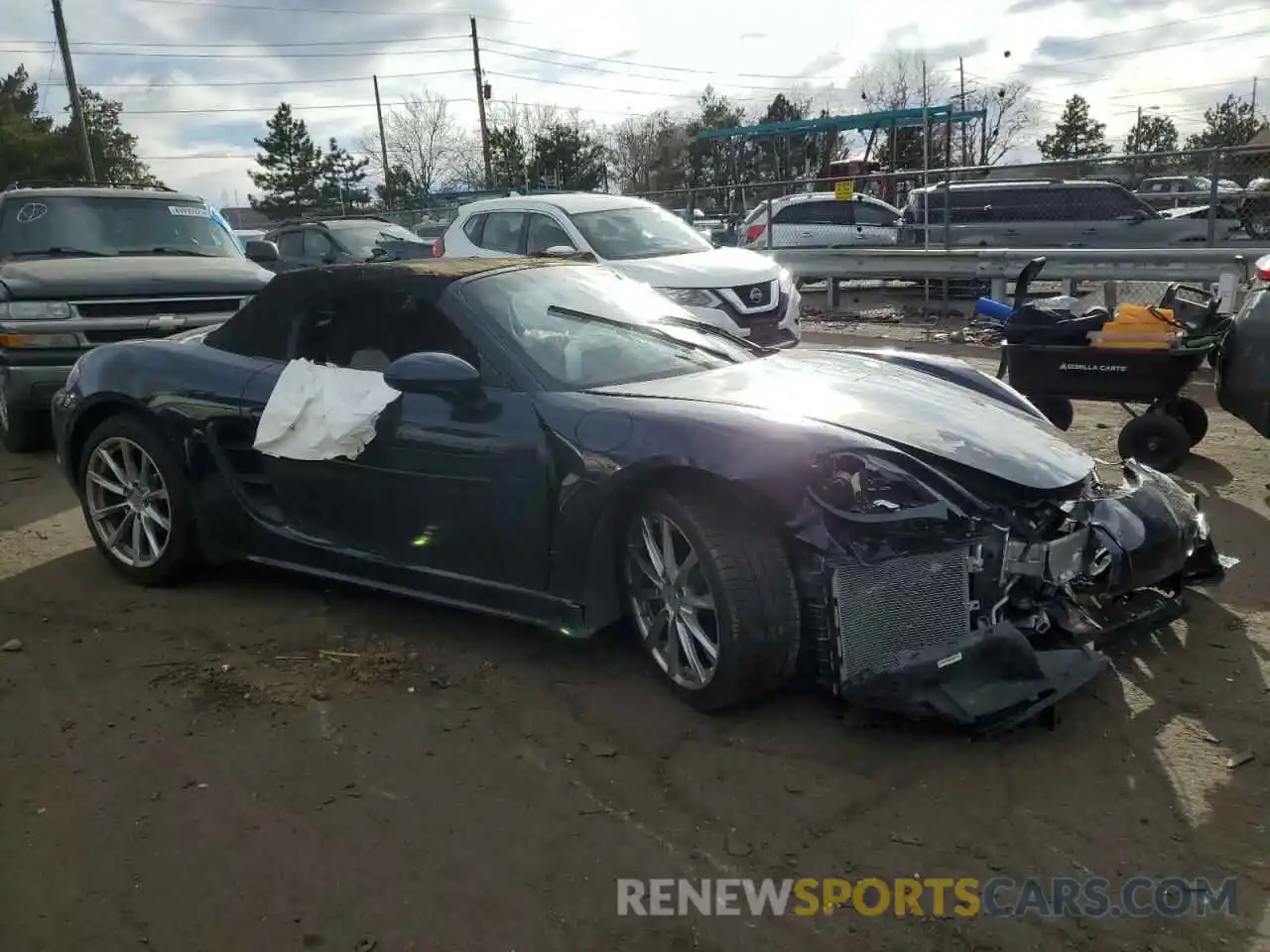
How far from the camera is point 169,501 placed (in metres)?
4.60

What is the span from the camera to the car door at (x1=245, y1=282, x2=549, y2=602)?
3.59 m

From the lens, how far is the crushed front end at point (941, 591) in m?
2.95

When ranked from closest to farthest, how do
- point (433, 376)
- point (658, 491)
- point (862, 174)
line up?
point (658, 491), point (433, 376), point (862, 174)

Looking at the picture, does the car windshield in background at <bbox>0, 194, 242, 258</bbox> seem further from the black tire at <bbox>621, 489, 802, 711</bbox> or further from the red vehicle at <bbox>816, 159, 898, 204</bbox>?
the red vehicle at <bbox>816, 159, 898, 204</bbox>

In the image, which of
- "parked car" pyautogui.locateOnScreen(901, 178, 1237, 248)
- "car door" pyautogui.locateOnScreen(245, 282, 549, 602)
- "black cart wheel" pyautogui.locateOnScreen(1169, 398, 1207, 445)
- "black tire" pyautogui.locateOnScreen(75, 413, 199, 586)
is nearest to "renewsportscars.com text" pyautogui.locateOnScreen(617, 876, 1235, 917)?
"car door" pyautogui.locateOnScreen(245, 282, 549, 602)

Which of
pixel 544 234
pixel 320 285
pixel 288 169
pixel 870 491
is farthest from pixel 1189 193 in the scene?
pixel 288 169

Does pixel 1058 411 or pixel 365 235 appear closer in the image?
pixel 1058 411

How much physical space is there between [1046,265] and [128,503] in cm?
1060

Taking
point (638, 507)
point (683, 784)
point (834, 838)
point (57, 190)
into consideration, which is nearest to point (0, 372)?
point (57, 190)

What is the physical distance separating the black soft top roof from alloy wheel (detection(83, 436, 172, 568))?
0.66 m

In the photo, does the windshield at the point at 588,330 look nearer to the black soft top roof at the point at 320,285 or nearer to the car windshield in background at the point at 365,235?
the black soft top roof at the point at 320,285

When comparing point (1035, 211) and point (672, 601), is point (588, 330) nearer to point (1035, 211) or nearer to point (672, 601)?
point (672, 601)

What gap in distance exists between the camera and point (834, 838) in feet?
8.86

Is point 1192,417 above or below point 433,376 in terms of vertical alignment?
below
